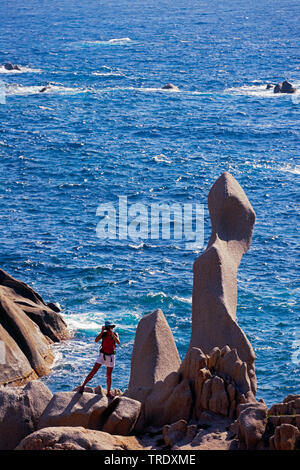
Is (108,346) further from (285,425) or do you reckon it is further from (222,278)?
(285,425)

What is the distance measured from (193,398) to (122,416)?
3.29 m

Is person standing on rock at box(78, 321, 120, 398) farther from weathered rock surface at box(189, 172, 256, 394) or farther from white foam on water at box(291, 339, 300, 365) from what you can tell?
white foam on water at box(291, 339, 300, 365)

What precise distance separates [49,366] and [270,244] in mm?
28900

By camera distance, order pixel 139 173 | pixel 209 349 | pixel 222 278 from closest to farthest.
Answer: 1. pixel 209 349
2. pixel 222 278
3. pixel 139 173

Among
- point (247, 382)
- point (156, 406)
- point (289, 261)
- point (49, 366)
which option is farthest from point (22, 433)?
point (289, 261)

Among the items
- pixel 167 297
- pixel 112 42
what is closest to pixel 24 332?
Result: pixel 167 297

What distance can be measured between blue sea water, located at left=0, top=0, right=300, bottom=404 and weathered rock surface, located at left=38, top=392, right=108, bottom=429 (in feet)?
67.7

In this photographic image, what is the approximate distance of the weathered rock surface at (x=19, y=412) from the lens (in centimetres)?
2964

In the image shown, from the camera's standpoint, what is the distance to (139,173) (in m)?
94.2

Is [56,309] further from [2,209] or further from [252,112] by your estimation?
[252,112]

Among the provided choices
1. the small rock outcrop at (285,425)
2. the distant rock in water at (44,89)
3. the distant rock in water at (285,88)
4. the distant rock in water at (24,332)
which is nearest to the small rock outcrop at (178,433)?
the small rock outcrop at (285,425)

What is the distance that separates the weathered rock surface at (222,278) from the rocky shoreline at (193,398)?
39 mm

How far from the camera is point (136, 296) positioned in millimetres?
64875

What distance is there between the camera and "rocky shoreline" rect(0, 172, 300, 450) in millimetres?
26797
